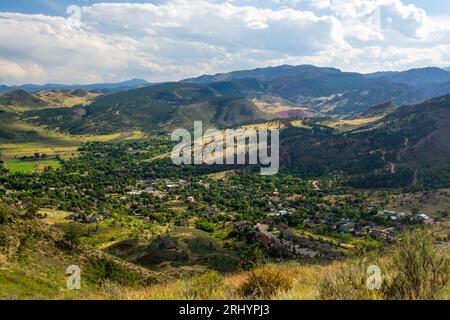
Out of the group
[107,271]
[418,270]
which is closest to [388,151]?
[107,271]

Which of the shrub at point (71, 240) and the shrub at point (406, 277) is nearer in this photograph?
the shrub at point (406, 277)

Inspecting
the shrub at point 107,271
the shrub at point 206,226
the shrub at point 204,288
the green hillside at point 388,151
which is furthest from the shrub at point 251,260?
the green hillside at point 388,151

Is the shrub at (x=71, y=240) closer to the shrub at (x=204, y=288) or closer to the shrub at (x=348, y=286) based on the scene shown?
the shrub at (x=204, y=288)

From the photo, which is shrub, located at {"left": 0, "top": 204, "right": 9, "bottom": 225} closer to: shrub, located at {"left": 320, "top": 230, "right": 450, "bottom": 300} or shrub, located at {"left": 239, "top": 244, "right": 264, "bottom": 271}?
shrub, located at {"left": 239, "top": 244, "right": 264, "bottom": 271}

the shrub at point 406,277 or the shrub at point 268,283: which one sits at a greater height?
the shrub at point 406,277

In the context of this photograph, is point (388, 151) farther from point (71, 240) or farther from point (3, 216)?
point (3, 216)

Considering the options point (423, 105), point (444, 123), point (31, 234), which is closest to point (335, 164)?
point (444, 123)
